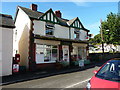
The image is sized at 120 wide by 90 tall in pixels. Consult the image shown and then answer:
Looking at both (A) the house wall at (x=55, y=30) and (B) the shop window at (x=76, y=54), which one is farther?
(B) the shop window at (x=76, y=54)

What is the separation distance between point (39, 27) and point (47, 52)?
3382 millimetres

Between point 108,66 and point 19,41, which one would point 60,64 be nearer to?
point 19,41

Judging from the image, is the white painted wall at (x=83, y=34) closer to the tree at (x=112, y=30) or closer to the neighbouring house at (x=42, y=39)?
the neighbouring house at (x=42, y=39)

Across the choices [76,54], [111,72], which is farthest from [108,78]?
[76,54]

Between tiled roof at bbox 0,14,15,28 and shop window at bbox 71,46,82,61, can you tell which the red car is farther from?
shop window at bbox 71,46,82,61

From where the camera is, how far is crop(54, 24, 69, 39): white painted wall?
15620mm

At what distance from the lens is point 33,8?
57.0 feet

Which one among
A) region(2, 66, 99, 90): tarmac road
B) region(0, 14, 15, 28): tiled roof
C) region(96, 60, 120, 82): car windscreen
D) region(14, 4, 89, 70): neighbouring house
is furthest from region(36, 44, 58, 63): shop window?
region(96, 60, 120, 82): car windscreen

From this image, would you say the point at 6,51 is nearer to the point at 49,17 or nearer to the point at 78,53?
the point at 49,17

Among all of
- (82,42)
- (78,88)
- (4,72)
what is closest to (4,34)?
(4,72)

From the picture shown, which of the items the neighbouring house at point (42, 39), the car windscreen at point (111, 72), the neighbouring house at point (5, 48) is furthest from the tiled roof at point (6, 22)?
the car windscreen at point (111, 72)

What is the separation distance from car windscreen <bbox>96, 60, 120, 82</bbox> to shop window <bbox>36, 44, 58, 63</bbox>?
32.9ft

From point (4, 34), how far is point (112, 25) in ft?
73.2

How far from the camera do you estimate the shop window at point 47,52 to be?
13455 millimetres
